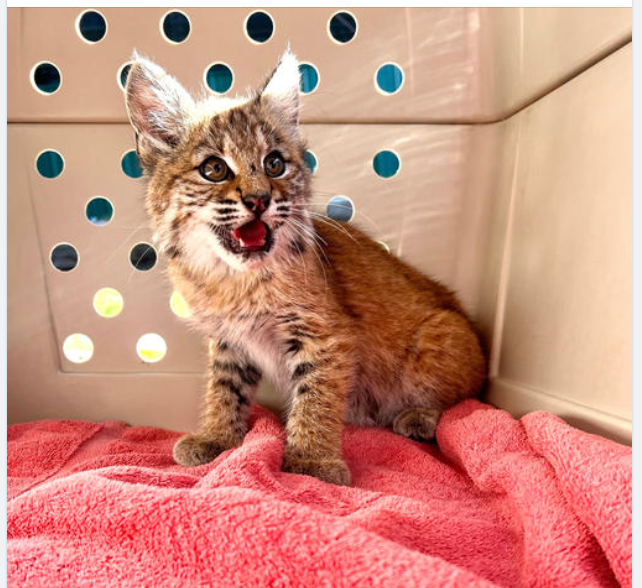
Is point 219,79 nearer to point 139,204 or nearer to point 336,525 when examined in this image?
point 139,204

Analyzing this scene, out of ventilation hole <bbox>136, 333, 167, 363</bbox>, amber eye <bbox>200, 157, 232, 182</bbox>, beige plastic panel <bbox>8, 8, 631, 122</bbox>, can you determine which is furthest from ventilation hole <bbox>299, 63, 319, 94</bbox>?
ventilation hole <bbox>136, 333, 167, 363</bbox>

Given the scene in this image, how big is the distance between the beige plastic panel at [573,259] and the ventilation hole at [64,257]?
118 centimetres

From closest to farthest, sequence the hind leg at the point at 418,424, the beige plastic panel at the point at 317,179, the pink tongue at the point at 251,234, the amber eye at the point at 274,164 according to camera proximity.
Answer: the pink tongue at the point at 251,234 < the amber eye at the point at 274,164 < the hind leg at the point at 418,424 < the beige plastic panel at the point at 317,179

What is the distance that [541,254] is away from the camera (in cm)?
148

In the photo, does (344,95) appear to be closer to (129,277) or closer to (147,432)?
(129,277)

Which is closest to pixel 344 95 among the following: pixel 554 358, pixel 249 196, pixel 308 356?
pixel 249 196

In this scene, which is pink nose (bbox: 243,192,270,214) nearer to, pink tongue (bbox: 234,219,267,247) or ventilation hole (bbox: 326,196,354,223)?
pink tongue (bbox: 234,219,267,247)

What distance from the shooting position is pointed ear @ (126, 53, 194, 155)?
1.36 meters

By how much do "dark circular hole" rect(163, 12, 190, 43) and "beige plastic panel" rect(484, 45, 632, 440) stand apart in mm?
914

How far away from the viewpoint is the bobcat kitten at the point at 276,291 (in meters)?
1.31

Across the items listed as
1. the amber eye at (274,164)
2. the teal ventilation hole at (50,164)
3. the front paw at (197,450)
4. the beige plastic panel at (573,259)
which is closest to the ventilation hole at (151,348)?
the front paw at (197,450)

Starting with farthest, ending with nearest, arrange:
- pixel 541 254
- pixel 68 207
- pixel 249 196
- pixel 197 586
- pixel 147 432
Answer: pixel 68 207 < pixel 147 432 < pixel 541 254 < pixel 249 196 < pixel 197 586

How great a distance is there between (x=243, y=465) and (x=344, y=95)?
1052 millimetres

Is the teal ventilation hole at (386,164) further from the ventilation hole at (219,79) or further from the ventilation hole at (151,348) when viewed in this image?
the ventilation hole at (151,348)
